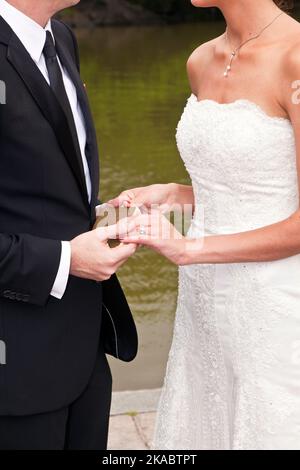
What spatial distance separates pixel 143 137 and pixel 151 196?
328 inches

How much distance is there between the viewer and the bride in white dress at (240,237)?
2.13m

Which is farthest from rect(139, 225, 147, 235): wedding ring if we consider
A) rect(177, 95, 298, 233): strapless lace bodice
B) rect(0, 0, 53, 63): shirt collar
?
rect(0, 0, 53, 63): shirt collar

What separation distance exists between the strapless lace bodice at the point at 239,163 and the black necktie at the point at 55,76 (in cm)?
49

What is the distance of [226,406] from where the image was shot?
8.37 ft

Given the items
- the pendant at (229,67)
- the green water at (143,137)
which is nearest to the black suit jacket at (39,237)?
the pendant at (229,67)

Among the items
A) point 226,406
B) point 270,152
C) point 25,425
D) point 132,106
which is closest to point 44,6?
point 270,152

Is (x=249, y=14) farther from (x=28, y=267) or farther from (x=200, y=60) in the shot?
(x=28, y=267)

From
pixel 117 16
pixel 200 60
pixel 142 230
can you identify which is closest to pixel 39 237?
pixel 142 230

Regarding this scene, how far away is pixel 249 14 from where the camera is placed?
7.13 feet

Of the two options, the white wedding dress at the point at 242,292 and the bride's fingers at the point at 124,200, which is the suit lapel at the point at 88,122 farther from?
the white wedding dress at the point at 242,292

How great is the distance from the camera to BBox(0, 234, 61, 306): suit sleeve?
1879 millimetres

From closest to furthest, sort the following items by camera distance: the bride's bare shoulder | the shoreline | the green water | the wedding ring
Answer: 1. the wedding ring
2. the bride's bare shoulder
3. the green water
4. the shoreline

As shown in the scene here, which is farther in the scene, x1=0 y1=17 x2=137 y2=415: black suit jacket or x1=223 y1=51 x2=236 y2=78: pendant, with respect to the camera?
x1=223 y1=51 x2=236 y2=78: pendant

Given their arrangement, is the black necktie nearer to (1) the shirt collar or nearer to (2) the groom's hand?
(1) the shirt collar
